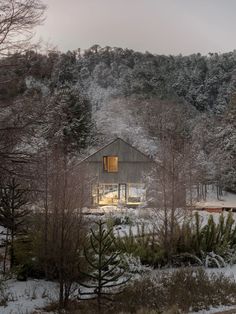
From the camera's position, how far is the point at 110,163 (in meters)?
42.5

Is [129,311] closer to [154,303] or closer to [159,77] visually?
[154,303]

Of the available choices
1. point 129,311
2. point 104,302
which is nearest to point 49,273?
point 104,302

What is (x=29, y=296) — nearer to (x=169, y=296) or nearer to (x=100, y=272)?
(x=100, y=272)

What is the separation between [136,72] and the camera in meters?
92.6

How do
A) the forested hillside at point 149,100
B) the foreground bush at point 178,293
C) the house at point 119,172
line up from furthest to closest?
the forested hillside at point 149,100 < the house at point 119,172 < the foreground bush at point 178,293

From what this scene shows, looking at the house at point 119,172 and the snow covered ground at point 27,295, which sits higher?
the house at point 119,172

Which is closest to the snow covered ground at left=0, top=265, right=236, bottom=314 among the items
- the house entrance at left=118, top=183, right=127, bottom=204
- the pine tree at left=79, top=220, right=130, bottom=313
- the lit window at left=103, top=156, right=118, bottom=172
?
the pine tree at left=79, top=220, right=130, bottom=313

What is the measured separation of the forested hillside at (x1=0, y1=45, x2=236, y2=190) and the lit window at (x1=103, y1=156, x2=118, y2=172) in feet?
14.1

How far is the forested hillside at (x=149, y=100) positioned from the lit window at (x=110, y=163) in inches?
169

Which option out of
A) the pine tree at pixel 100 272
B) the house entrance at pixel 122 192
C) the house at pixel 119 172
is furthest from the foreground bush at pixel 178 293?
the house entrance at pixel 122 192

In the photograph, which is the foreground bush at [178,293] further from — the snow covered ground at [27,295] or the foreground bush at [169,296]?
the snow covered ground at [27,295]

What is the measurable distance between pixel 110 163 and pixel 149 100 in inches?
1495

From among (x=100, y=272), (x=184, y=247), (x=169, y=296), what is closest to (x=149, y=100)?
(x=184, y=247)

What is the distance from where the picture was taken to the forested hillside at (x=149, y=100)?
58.1 metres
